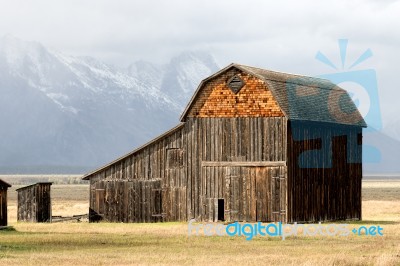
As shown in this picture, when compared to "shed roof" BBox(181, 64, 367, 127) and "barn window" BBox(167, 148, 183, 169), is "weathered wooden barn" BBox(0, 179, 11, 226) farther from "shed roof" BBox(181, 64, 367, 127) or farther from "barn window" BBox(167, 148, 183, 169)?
"shed roof" BBox(181, 64, 367, 127)

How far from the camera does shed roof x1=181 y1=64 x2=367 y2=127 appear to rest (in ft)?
200

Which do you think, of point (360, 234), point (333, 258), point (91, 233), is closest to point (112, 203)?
point (91, 233)

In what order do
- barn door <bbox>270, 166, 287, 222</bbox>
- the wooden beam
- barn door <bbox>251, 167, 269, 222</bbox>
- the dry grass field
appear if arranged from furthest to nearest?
barn door <bbox>251, 167, 269, 222</bbox> → the wooden beam → barn door <bbox>270, 166, 287, 222</bbox> → the dry grass field

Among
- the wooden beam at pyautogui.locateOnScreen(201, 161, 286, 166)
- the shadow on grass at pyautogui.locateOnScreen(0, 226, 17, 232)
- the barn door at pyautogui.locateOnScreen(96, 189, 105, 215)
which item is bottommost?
the shadow on grass at pyautogui.locateOnScreen(0, 226, 17, 232)

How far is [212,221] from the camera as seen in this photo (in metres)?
62.5

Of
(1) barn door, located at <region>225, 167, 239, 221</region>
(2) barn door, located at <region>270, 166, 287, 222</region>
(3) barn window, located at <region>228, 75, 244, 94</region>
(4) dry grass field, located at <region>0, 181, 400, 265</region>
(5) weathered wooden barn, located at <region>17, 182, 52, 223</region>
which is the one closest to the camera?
(4) dry grass field, located at <region>0, 181, 400, 265</region>

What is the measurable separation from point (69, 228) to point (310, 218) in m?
14.3

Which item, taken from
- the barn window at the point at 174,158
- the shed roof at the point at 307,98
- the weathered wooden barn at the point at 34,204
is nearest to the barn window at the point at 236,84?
the shed roof at the point at 307,98

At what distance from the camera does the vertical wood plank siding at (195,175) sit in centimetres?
6103

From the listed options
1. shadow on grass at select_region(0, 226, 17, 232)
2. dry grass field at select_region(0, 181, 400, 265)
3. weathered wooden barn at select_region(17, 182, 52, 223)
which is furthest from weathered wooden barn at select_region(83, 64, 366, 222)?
shadow on grass at select_region(0, 226, 17, 232)

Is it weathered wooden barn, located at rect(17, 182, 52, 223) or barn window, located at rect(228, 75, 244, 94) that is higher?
barn window, located at rect(228, 75, 244, 94)

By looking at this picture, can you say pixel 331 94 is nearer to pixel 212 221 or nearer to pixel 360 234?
pixel 212 221

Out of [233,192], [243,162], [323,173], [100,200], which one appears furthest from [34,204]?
[323,173]

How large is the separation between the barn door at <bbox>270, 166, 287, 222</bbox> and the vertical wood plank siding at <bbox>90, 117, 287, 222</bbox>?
112 mm
